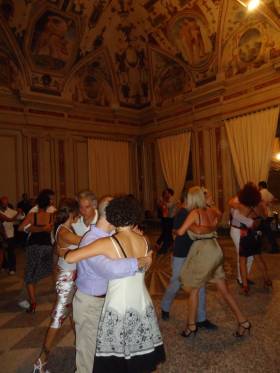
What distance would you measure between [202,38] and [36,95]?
22.0 ft

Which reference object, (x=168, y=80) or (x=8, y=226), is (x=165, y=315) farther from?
(x=168, y=80)

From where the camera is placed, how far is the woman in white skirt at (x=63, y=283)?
2963mm

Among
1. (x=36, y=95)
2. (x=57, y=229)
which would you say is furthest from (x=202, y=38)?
(x=57, y=229)

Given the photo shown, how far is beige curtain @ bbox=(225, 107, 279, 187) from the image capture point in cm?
1098

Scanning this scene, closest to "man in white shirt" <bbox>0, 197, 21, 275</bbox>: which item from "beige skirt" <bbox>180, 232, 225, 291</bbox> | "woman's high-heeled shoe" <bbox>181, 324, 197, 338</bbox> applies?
"woman's high-heeled shoe" <bbox>181, 324, 197, 338</bbox>

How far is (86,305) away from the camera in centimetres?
240

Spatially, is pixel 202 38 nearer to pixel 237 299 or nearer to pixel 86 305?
pixel 237 299

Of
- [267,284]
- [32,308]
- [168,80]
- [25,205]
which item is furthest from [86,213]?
[168,80]

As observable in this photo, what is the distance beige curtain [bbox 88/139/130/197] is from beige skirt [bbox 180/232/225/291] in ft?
35.8

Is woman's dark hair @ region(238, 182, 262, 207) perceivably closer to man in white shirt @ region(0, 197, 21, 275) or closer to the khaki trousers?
the khaki trousers

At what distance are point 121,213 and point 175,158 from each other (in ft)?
40.6

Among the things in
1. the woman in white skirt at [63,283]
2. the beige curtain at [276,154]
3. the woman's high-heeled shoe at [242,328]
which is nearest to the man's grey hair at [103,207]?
the woman in white skirt at [63,283]

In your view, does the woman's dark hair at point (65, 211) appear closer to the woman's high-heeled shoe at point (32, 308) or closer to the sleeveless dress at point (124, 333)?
the sleeveless dress at point (124, 333)

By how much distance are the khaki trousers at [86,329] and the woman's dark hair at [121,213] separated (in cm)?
66
